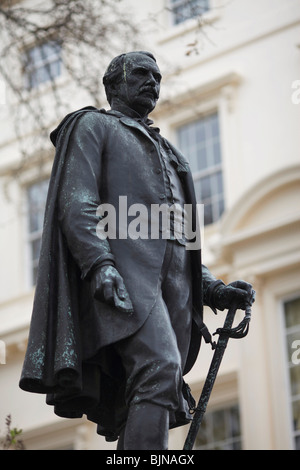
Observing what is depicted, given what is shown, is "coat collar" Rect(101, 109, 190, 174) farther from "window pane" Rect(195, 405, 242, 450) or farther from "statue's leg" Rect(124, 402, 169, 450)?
"window pane" Rect(195, 405, 242, 450)

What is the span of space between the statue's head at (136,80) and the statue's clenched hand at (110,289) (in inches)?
43.2

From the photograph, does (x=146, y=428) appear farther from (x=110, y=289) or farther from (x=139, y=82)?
(x=139, y=82)

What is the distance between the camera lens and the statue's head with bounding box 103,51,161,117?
671 centimetres

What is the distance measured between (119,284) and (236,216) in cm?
1717

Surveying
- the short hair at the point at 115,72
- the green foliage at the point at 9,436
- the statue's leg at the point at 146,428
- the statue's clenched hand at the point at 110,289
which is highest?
the short hair at the point at 115,72

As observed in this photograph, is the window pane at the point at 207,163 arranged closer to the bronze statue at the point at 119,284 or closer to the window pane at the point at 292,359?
the window pane at the point at 292,359

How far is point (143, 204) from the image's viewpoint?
252 inches

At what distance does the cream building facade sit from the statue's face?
44.1 ft

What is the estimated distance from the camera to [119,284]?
596 centimetres

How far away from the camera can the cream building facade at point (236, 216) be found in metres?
22.1

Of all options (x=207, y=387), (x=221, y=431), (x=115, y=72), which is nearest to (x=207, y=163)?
(x=221, y=431)

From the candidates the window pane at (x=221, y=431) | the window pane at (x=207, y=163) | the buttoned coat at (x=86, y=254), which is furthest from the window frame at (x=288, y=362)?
the buttoned coat at (x=86, y=254)
